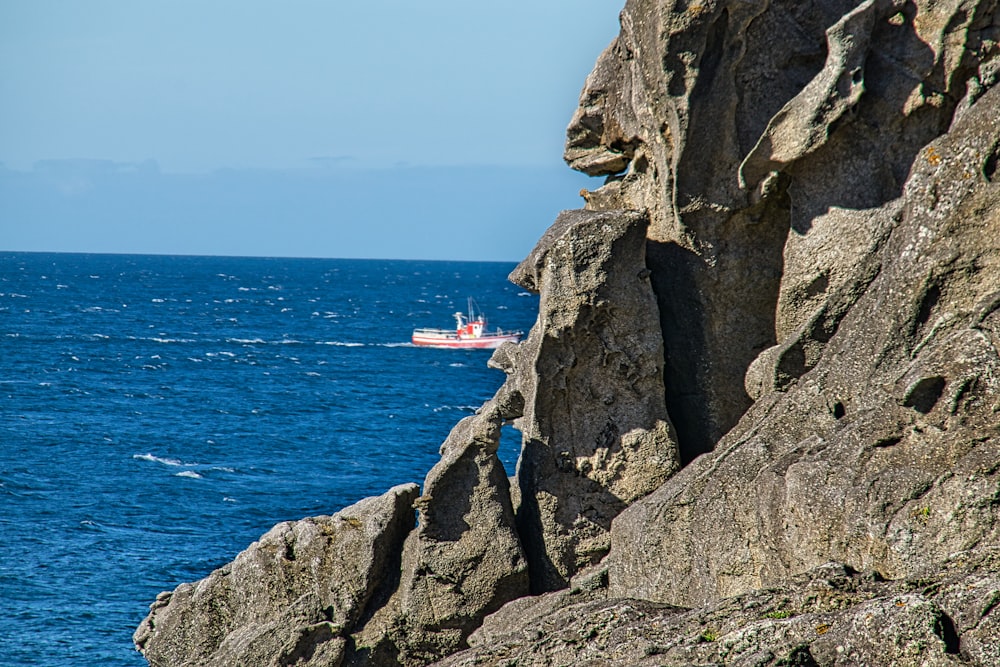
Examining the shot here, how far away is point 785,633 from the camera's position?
12.3 metres

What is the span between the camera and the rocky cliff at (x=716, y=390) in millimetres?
14312

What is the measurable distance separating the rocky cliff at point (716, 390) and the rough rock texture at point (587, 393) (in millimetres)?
49

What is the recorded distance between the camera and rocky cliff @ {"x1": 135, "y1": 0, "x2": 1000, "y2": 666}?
563 inches

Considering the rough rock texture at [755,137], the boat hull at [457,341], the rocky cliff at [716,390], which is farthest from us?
the boat hull at [457,341]

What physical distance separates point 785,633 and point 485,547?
9723 mm

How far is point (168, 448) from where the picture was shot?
3206 inches

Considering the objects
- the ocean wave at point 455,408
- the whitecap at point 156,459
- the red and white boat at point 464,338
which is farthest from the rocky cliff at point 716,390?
the red and white boat at point 464,338

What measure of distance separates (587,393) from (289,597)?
7184 millimetres

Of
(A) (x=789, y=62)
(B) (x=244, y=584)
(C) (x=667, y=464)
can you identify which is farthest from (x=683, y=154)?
(B) (x=244, y=584)

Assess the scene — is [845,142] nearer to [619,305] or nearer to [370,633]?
[619,305]

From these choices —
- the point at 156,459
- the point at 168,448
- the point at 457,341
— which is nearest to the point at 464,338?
the point at 457,341

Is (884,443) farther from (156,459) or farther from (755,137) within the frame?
(156,459)

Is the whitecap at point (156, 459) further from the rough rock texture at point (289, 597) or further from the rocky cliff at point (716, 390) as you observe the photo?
the rocky cliff at point (716, 390)

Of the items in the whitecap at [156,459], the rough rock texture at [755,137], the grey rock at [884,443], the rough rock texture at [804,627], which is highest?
the rough rock texture at [755,137]
